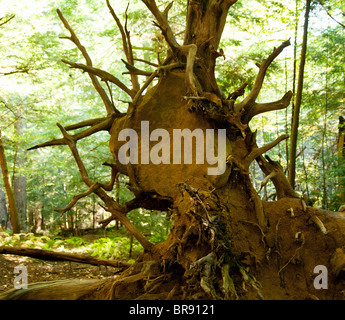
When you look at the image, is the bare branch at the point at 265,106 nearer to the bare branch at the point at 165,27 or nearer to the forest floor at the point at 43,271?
the bare branch at the point at 165,27

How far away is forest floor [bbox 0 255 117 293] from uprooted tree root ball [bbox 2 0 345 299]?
263 cm

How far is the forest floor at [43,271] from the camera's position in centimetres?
674

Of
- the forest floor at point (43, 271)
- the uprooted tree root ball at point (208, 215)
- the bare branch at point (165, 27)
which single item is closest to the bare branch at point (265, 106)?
the uprooted tree root ball at point (208, 215)

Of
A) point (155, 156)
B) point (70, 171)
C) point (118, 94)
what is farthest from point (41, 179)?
point (155, 156)

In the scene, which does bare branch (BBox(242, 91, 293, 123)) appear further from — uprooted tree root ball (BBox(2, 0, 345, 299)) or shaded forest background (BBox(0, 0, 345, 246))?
shaded forest background (BBox(0, 0, 345, 246))

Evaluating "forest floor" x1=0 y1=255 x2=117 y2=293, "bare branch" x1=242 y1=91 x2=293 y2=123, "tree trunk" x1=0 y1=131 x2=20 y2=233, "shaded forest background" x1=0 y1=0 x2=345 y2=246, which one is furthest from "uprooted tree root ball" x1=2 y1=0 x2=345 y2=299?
"tree trunk" x1=0 y1=131 x2=20 y2=233

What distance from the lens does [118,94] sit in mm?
15008

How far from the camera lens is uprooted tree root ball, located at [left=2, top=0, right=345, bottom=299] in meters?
3.52

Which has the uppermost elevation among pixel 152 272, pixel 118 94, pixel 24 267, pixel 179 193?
pixel 118 94

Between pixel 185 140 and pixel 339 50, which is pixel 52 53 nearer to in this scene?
pixel 185 140

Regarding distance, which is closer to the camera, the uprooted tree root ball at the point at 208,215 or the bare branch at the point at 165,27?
the uprooted tree root ball at the point at 208,215

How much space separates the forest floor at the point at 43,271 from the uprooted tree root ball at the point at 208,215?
2.63 metres

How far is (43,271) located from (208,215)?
554cm
